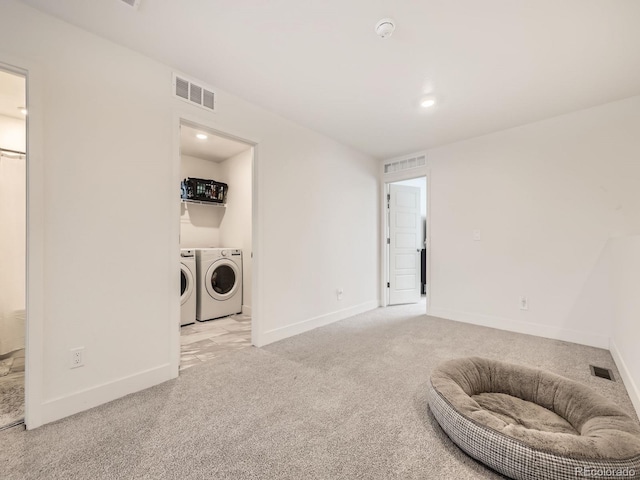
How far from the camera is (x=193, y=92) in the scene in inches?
90.6

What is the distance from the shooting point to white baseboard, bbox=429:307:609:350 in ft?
9.10

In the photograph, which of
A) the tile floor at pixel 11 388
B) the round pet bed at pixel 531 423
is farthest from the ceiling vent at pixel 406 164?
the tile floor at pixel 11 388

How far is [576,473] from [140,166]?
282 cm

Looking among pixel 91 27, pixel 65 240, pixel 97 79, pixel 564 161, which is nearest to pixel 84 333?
pixel 65 240

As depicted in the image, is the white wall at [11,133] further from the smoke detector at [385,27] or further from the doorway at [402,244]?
the doorway at [402,244]

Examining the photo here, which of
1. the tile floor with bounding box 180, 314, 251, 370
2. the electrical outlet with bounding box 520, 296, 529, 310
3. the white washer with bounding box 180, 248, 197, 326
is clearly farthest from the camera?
the white washer with bounding box 180, 248, 197, 326

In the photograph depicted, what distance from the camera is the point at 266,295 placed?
2.88 m

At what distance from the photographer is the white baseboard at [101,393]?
1.65 metres

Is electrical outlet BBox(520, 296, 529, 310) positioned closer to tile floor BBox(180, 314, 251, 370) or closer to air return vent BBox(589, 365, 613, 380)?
air return vent BBox(589, 365, 613, 380)

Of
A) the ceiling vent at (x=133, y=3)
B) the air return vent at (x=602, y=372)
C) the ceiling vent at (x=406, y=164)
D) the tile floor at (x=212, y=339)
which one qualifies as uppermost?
the ceiling vent at (x=133, y=3)

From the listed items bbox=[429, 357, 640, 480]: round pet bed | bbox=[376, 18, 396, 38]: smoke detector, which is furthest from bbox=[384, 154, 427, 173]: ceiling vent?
bbox=[429, 357, 640, 480]: round pet bed

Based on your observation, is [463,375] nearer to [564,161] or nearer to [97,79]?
[564,161]

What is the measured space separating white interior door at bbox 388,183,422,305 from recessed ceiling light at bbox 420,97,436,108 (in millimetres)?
1846

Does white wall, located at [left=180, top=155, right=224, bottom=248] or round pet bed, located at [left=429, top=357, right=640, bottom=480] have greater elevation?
white wall, located at [left=180, top=155, right=224, bottom=248]
